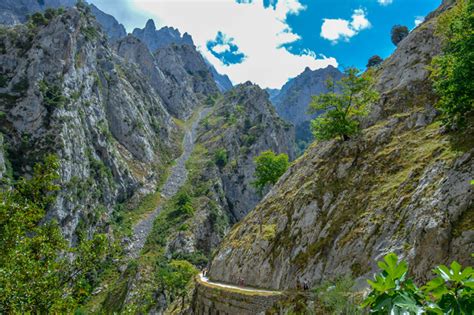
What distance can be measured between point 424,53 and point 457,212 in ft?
100

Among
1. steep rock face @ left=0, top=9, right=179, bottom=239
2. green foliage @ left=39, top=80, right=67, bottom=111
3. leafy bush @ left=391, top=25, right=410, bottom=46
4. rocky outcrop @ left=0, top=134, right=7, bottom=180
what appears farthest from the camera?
leafy bush @ left=391, top=25, right=410, bottom=46

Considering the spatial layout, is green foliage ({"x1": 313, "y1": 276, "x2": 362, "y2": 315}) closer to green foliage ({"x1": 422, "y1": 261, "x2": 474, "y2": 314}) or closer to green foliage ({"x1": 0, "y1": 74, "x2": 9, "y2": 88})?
green foliage ({"x1": 422, "y1": 261, "x2": 474, "y2": 314})

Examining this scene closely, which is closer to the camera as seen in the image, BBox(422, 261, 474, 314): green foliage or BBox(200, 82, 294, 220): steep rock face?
BBox(422, 261, 474, 314): green foliage

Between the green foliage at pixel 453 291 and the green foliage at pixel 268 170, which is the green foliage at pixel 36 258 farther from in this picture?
the green foliage at pixel 268 170

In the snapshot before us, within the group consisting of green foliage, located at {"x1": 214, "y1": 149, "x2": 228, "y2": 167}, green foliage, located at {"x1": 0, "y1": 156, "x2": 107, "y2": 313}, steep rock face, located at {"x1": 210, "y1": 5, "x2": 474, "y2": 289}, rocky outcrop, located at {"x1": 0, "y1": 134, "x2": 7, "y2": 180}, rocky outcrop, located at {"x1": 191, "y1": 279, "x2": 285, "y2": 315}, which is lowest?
rocky outcrop, located at {"x1": 191, "y1": 279, "x2": 285, "y2": 315}

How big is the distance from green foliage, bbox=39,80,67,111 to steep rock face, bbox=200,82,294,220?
220 ft

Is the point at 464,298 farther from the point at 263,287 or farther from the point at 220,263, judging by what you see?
the point at 220,263

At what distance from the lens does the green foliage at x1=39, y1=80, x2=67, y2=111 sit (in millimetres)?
95562

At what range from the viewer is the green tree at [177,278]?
6156 cm

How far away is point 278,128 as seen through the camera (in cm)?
17338

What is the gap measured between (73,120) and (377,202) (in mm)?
96810

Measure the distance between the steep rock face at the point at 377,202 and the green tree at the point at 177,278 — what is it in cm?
1690

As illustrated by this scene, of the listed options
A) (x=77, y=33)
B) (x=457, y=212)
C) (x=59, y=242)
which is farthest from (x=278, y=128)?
(x=59, y=242)

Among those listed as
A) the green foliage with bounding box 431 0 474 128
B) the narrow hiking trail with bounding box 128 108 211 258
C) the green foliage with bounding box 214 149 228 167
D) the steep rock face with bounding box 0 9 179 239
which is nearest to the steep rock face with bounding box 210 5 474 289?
the green foliage with bounding box 431 0 474 128
